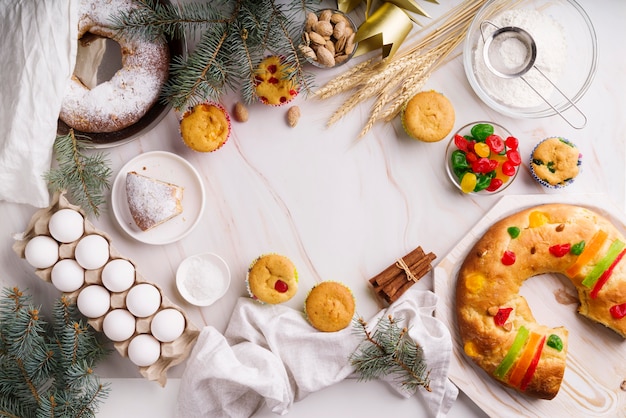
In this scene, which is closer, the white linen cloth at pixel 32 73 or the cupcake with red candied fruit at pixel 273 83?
the white linen cloth at pixel 32 73

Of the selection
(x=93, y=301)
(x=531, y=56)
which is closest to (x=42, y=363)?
(x=93, y=301)

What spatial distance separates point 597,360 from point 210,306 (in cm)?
126

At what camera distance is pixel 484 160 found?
6.50 feet

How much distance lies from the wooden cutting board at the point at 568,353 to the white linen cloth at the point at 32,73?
4.21ft

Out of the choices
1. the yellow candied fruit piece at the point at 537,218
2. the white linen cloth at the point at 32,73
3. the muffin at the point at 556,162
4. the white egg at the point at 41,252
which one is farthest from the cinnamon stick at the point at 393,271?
the white linen cloth at the point at 32,73

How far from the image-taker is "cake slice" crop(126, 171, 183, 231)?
6.29 ft

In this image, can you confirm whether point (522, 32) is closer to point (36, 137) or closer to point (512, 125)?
point (512, 125)

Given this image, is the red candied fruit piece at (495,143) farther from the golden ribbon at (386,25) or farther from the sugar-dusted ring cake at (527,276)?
the golden ribbon at (386,25)

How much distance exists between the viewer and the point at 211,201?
6.73 ft

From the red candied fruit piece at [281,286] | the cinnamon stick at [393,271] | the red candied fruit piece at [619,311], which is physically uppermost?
the red candied fruit piece at [619,311]

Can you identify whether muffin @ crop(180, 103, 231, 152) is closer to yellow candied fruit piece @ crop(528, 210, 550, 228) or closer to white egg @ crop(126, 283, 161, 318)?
white egg @ crop(126, 283, 161, 318)

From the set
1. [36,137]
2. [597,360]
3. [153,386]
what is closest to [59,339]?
[153,386]

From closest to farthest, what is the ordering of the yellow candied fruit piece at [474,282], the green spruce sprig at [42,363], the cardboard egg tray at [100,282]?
the green spruce sprig at [42,363]
the cardboard egg tray at [100,282]
the yellow candied fruit piece at [474,282]

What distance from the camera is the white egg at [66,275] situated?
1.83 metres
